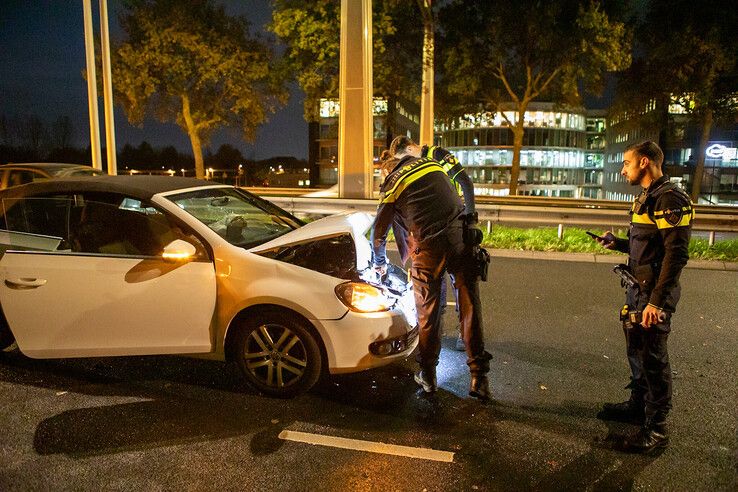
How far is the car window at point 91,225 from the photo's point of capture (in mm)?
4410

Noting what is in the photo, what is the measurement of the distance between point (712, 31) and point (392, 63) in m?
13.9

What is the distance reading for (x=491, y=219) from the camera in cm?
1162

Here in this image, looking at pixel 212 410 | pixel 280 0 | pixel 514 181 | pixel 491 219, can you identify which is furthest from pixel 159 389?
pixel 514 181

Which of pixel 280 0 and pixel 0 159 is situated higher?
pixel 280 0

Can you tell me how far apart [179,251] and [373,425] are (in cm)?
175

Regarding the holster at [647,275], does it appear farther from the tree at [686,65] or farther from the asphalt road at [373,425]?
the tree at [686,65]

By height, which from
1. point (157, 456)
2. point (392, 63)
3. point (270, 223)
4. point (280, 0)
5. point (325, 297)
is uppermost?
point (280, 0)

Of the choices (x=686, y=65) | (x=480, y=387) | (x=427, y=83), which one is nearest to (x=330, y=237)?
(x=480, y=387)

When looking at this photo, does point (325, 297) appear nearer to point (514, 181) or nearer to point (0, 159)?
point (514, 181)

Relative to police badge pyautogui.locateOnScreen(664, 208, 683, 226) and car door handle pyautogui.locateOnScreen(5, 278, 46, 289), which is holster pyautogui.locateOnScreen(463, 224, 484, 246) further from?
car door handle pyautogui.locateOnScreen(5, 278, 46, 289)

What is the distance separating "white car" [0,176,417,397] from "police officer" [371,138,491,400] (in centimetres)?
21

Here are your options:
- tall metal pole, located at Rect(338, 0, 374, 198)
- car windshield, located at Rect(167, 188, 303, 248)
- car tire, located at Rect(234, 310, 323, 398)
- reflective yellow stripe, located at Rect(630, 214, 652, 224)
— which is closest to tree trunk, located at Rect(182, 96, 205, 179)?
tall metal pole, located at Rect(338, 0, 374, 198)

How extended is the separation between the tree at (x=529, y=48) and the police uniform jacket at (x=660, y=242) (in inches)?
852

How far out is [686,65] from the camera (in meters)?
26.9
